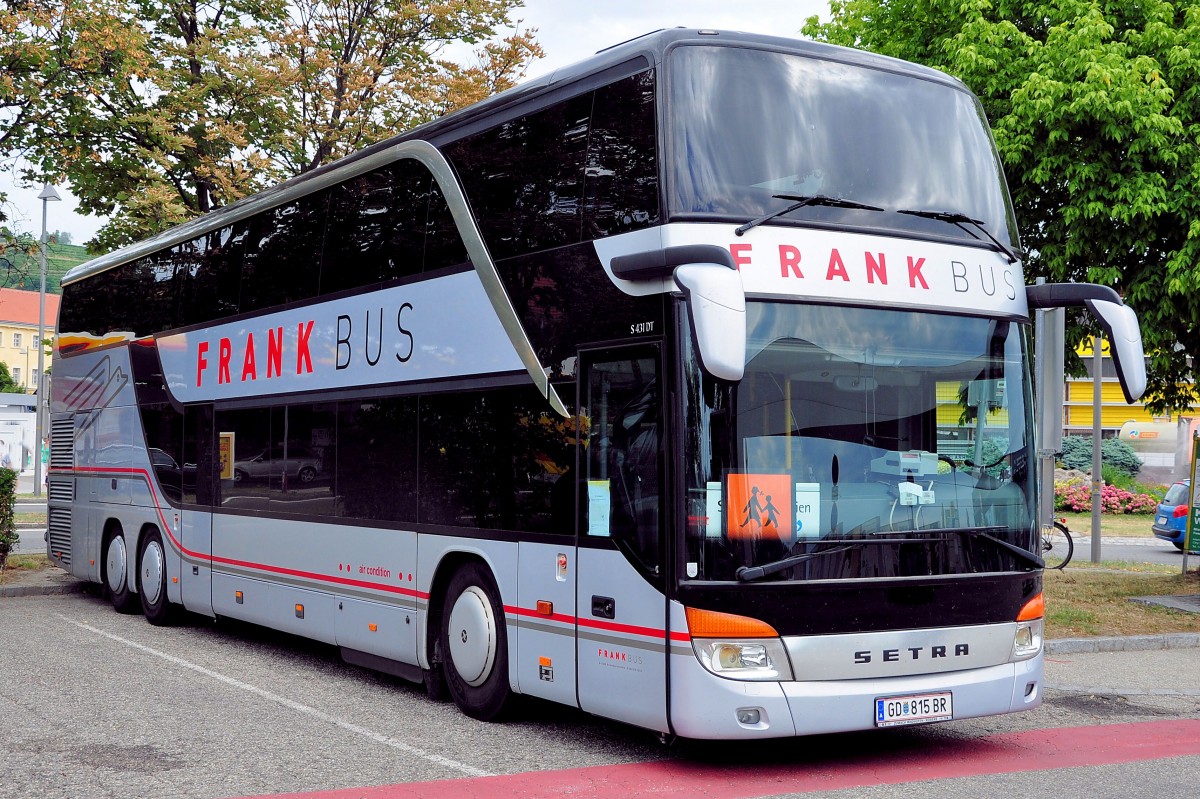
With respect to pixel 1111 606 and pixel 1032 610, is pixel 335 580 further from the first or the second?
pixel 1111 606

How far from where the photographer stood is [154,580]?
1440cm

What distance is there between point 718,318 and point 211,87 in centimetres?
1671

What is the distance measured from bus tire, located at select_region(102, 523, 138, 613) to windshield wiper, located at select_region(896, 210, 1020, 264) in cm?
1065

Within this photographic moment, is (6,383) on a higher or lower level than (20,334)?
lower

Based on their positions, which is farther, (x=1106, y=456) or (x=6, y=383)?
(x=6, y=383)

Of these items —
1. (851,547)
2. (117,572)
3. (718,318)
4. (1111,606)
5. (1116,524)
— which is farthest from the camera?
(1116,524)

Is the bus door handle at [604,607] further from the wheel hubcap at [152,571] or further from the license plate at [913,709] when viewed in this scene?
the wheel hubcap at [152,571]

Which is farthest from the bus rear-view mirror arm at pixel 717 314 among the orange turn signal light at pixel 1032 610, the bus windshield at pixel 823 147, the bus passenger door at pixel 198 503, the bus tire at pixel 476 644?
the bus passenger door at pixel 198 503

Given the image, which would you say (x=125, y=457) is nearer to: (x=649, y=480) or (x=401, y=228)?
(x=401, y=228)

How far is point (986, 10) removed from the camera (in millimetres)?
16703

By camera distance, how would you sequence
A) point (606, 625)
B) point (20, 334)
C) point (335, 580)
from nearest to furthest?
point (606, 625) → point (335, 580) → point (20, 334)

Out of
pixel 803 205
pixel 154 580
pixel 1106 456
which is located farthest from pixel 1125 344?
pixel 1106 456

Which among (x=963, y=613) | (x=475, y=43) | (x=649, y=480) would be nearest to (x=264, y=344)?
(x=649, y=480)

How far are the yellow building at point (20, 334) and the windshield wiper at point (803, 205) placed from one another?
119959mm
